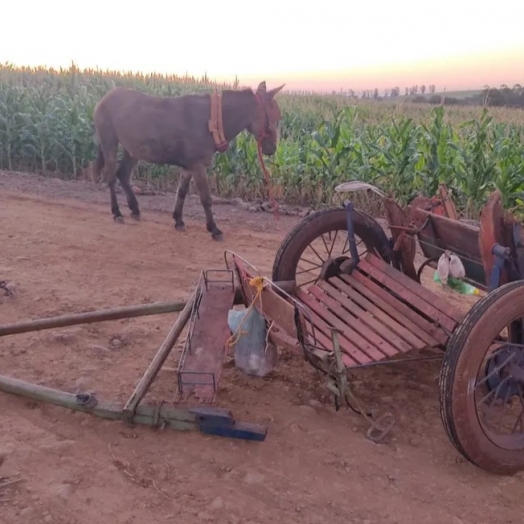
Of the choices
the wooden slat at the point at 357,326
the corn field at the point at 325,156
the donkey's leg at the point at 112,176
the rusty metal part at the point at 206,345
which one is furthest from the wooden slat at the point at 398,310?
the donkey's leg at the point at 112,176

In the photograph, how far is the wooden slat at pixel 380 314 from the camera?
134 inches

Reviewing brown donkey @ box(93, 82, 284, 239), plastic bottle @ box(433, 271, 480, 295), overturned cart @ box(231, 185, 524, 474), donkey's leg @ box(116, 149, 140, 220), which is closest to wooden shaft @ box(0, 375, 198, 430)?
overturned cart @ box(231, 185, 524, 474)

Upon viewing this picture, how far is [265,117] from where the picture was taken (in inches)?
287

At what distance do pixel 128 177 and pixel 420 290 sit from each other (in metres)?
5.27

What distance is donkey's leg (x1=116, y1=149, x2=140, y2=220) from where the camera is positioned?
7.98 metres

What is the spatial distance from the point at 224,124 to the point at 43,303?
10.7ft

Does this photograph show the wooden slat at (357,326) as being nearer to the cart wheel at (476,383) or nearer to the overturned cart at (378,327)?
the overturned cart at (378,327)

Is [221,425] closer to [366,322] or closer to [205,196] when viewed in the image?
[366,322]

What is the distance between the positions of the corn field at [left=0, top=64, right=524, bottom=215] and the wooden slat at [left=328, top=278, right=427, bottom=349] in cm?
433

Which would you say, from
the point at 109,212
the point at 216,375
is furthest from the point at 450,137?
the point at 216,375

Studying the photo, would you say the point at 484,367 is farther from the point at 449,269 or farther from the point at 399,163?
the point at 399,163

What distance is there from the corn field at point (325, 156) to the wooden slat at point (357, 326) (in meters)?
4.49

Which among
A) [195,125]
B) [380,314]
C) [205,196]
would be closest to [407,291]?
[380,314]

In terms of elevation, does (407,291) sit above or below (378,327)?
above
